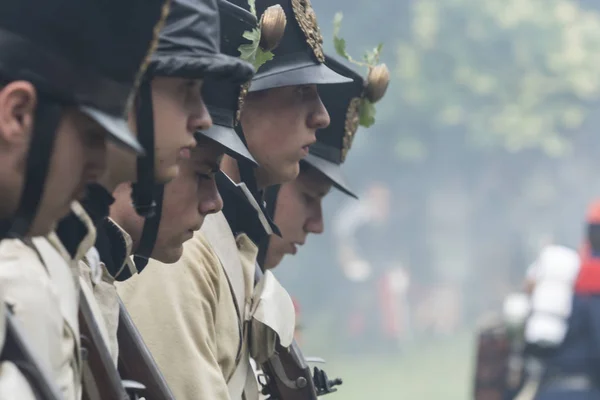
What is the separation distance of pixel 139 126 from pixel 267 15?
4.57ft

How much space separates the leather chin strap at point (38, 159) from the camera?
2318mm

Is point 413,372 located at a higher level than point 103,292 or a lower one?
higher

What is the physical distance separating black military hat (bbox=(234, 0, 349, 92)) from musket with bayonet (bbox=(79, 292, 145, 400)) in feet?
5.49

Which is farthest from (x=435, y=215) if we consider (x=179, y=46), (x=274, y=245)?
(x=179, y=46)

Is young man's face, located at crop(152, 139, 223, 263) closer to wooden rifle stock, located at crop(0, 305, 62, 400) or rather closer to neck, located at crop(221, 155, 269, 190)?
neck, located at crop(221, 155, 269, 190)

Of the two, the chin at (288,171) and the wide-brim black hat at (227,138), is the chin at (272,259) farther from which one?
the wide-brim black hat at (227,138)

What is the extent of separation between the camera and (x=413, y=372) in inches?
1122

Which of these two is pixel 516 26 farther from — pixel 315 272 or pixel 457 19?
pixel 315 272

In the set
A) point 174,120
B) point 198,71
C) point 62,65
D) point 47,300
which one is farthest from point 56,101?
point 198,71

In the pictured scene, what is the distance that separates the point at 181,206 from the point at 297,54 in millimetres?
1108

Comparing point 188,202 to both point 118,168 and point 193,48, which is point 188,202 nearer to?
point 193,48

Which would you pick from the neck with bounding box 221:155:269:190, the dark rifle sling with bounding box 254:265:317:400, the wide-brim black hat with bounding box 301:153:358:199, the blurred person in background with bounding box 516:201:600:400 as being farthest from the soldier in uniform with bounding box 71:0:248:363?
the blurred person in background with bounding box 516:201:600:400

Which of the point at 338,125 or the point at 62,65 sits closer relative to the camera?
the point at 62,65

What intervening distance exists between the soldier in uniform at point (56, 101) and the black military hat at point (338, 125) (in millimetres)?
2912
